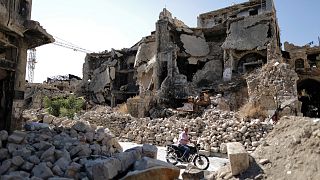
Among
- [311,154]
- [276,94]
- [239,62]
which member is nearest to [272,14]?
[239,62]

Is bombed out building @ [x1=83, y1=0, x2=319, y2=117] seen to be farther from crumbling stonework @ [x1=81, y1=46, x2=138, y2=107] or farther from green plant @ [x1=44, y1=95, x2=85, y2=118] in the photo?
green plant @ [x1=44, y1=95, x2=85, y2=118]

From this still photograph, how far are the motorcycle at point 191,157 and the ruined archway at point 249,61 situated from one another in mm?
15776

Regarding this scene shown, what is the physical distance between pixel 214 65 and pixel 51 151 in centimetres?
2138

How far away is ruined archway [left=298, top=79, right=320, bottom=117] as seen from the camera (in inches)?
914

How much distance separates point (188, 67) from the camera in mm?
27594

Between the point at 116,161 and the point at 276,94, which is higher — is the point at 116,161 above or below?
below

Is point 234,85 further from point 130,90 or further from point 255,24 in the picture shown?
point 130,90

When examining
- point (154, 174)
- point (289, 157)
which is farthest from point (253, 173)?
point (154, 174)

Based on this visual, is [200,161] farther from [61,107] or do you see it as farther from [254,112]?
[61,107]

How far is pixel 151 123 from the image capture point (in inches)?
635

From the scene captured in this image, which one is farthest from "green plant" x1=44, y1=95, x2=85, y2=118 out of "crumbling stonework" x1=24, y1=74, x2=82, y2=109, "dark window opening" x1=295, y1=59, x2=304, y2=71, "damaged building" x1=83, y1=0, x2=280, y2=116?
"dark window opening" x1=295, y1=59, x2=304, y2=71

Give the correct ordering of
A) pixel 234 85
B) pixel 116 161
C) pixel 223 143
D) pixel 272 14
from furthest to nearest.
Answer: pixel 272 14
pixel 234 85
pixel 223 143
pixel 116 161

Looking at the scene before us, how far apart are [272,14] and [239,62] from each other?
4727mm

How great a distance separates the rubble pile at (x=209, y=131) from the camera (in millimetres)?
11359
